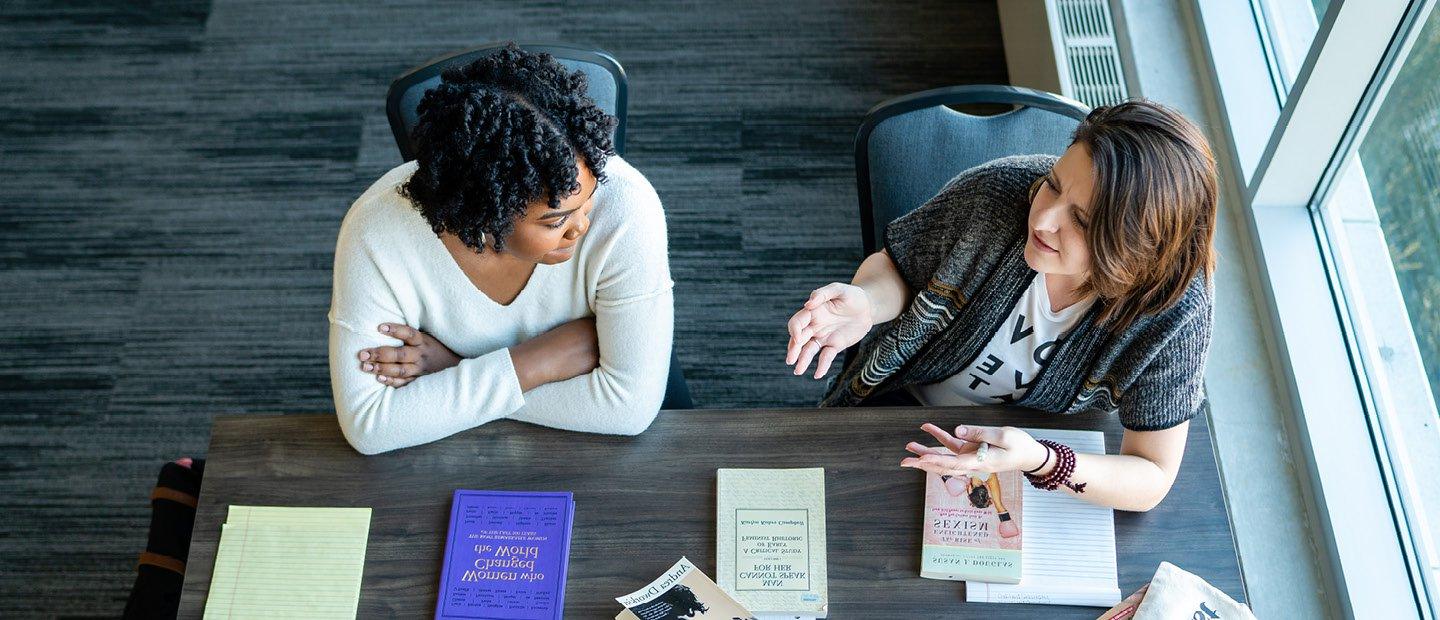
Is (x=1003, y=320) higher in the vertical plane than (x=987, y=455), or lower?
higher

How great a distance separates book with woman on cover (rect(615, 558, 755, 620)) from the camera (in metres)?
1.46

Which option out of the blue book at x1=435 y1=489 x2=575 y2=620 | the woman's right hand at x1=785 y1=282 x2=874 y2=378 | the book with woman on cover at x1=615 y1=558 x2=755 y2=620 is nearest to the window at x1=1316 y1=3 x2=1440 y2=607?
the woman's right hand at x1=785 y1=282 x2=874 y2=378

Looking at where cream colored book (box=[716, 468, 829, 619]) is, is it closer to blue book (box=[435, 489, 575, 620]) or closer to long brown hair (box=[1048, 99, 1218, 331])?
blue book (box=[435, 489, 575, 620])

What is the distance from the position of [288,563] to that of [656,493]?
526 mm

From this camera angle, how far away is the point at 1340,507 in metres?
1.83

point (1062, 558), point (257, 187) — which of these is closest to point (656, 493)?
point (1062, 558)

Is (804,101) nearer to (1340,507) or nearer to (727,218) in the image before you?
(727,218)

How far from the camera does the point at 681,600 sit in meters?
1.48

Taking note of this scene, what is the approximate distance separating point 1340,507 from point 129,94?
10.6 feet

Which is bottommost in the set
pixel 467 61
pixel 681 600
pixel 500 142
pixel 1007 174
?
pixel 681 600

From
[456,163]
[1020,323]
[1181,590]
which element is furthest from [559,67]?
[1181,590]

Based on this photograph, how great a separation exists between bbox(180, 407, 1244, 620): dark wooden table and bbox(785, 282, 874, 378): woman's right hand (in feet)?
0.35

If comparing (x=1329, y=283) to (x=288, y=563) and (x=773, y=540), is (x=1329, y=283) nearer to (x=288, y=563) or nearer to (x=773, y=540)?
(x=773, y=540)

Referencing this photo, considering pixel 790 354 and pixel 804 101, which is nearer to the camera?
pixel 790 354
